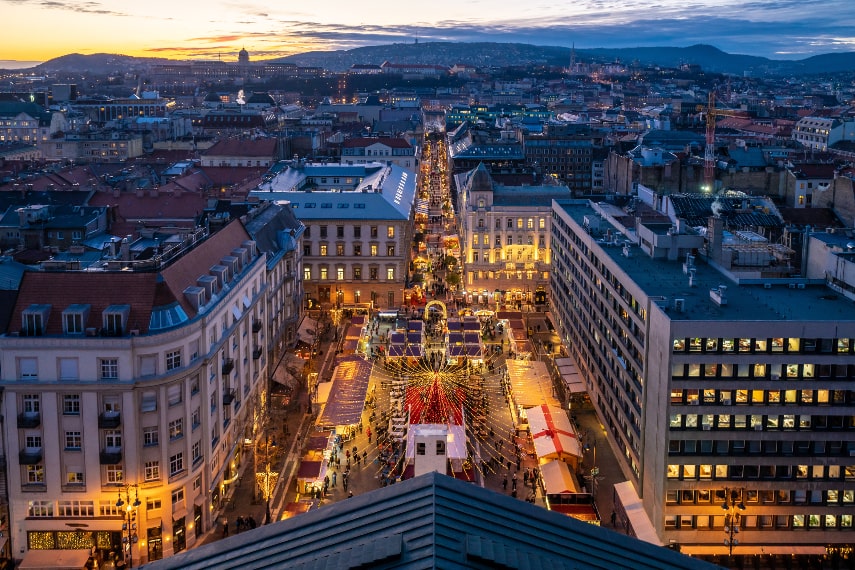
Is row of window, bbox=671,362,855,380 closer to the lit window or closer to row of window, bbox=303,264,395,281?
the lit window

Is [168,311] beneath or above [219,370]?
above

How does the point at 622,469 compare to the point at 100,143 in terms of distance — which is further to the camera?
the point at 100,143

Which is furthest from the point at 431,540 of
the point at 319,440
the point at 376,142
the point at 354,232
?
the point at 376,142

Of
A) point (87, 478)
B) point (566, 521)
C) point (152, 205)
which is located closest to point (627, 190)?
point (152, 205)

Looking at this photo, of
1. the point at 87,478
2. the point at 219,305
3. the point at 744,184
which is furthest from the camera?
the point at 744,184

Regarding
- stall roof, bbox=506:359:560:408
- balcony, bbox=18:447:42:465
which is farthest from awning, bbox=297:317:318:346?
balcony, bbox=18:447:42:465

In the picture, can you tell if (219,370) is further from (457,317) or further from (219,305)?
(457,317)
